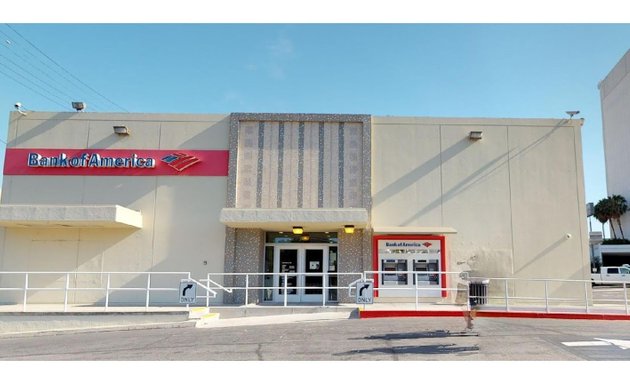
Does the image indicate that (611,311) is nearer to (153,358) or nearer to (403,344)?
(403,344)

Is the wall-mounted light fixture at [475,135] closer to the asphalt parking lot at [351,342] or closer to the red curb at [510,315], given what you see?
the red curb at [510,315]

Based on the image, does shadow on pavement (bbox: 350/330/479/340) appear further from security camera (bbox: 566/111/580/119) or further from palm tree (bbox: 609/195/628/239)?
palm tree (bbox: 609/195/628/239)

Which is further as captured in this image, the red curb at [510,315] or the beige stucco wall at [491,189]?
the beige stucco wall at [491,189]

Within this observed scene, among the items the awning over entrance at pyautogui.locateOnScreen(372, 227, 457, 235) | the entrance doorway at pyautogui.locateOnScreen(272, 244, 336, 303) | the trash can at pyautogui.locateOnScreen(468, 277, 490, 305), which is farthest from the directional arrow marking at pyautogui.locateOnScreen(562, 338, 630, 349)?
the entrance doorway at pyautogui.locateOnScreen(272, 244, 336, 303)

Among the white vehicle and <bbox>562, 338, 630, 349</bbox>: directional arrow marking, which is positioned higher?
the white vehicle

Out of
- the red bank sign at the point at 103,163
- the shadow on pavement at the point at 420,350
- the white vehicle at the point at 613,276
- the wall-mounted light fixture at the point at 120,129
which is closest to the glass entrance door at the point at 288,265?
the red bank sign at the point at 103,163

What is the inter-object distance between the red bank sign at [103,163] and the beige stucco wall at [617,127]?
64.6 metres

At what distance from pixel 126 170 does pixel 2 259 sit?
5066mm

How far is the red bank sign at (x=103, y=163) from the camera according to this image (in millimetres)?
16531

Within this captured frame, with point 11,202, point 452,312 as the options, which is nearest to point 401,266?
point 452,312

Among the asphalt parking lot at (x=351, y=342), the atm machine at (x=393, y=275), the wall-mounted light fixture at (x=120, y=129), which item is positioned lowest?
the asphalt parking lot at (x=351, y=342)

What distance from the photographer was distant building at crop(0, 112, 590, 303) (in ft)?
53.2

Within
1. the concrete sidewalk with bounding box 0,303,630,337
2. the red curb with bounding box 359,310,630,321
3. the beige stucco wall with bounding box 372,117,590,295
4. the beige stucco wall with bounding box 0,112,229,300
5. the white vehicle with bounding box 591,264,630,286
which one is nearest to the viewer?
the concrete sidewalk with bounding box 0,303,630,337

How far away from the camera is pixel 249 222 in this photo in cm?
1497
